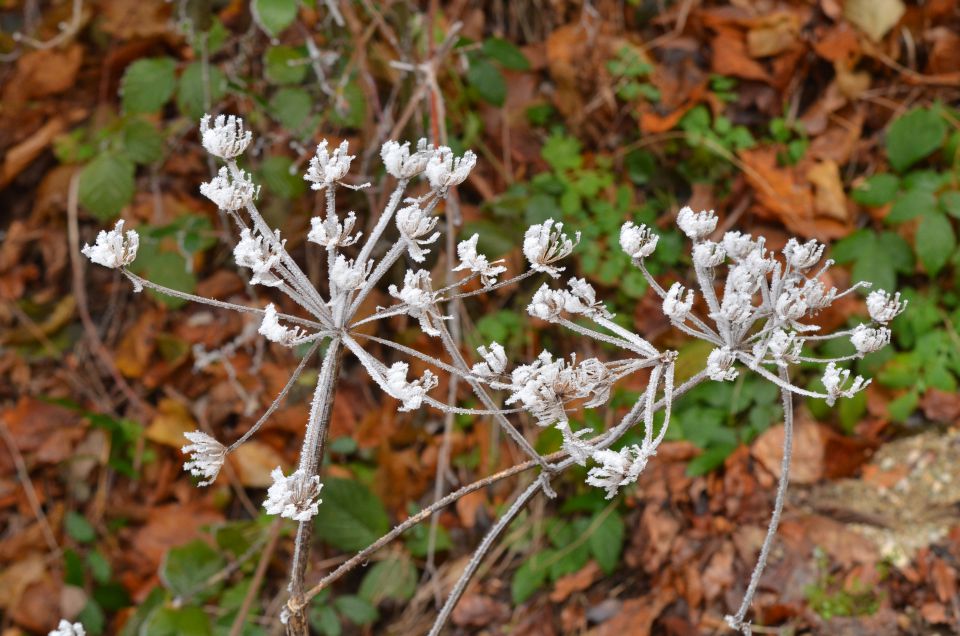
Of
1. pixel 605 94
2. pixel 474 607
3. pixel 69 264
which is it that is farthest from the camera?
pixel 69 264

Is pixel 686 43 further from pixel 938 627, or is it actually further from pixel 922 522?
pixel 938 627

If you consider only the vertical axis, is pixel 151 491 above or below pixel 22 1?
below

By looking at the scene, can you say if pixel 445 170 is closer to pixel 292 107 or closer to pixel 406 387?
pixel 406 387

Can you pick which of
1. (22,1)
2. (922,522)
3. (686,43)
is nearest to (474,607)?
(922,522)

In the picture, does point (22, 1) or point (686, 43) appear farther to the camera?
point (22, 1)

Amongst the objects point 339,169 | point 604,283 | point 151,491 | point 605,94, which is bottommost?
point 151,491

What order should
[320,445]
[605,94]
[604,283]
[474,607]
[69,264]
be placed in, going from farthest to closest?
[69,264] < [605,94] < [604,283] < [474,607] < [320,445]
